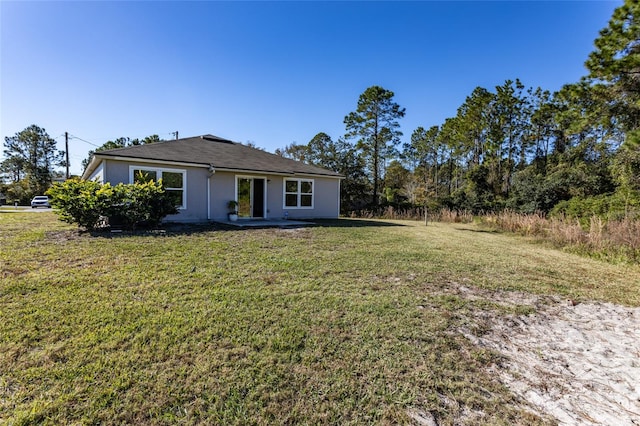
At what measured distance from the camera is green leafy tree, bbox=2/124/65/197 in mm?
40188

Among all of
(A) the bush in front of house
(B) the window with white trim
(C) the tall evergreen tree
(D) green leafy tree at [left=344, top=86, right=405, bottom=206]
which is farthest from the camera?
(D) green leafy tree at [left=344, top=86, right=405, bottom=206]

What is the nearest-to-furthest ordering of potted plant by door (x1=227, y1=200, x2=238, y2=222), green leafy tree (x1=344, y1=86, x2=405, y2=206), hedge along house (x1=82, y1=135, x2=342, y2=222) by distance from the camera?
1. hedge along house (x1=82, y1=135, x2=342, y2=222)
2. potted plant by door (x1=227, y1=200, x2=238, y2=222)
3. green leafy tree (x1=344, y1=86, x2=405, y2=206)

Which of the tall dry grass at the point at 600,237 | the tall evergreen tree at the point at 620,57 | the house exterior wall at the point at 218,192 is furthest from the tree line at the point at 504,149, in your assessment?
the house exterior wall at the point at 218,192

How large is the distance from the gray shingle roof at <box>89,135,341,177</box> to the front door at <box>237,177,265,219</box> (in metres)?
0.74

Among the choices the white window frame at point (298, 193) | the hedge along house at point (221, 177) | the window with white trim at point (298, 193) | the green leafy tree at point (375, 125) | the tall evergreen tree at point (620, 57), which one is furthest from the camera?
the green leafy tree at point (375, 125)

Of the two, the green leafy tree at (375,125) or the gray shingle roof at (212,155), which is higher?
the green leafy tree at (375,125)

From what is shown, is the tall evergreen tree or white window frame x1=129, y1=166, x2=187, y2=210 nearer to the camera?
the tall evergreen tree

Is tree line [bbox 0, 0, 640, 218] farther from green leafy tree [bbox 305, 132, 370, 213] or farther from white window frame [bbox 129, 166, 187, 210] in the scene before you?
white window frame [bbox 129, 166, 187, 210]

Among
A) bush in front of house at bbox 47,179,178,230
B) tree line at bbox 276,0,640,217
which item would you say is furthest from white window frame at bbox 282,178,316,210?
tree line at bbox 276,0,640,217

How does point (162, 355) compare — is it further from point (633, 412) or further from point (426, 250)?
point (426, 250)

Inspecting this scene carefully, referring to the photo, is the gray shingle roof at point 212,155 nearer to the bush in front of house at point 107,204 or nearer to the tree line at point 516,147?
the bush in front of house at point 107,204

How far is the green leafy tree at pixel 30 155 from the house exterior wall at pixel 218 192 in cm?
4137

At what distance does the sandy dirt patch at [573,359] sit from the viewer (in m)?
1.96

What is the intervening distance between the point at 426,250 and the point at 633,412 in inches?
205
